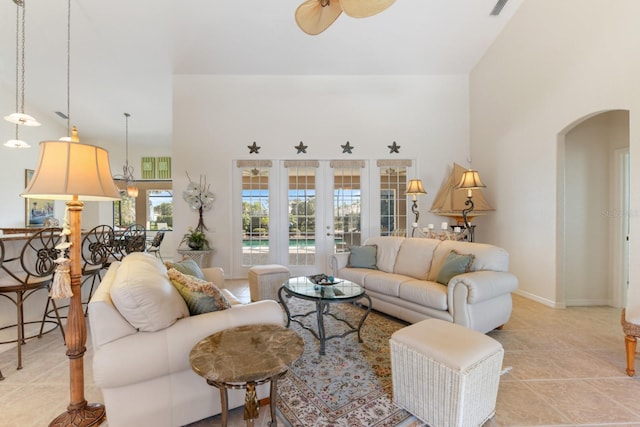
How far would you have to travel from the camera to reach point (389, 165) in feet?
18.3

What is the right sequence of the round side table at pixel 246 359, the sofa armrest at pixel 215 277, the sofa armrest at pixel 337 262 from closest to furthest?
the round side table at pixel 246 359 < the sofa armrest at pixel 215 277 < the sofa armrest at pixel 337 262

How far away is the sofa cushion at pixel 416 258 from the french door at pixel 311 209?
1781 millimetres

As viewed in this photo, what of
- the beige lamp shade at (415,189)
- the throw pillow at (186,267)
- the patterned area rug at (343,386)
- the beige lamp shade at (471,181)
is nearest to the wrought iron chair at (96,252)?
the throw pillow at (186,267)

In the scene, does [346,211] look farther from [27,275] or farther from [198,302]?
[27,275]

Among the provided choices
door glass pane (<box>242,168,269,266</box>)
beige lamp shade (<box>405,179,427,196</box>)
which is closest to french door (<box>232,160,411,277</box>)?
door glass pane (<box>242,168,269,266</box>)

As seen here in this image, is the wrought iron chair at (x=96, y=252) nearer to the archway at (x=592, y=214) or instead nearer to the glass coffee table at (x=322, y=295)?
the glass coffee table at (x=322, y=295)

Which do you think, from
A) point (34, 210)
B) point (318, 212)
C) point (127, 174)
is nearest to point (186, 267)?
point (318, 212)

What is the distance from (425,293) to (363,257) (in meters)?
1.17

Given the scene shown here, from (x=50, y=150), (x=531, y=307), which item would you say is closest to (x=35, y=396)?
(x=50, y=150)

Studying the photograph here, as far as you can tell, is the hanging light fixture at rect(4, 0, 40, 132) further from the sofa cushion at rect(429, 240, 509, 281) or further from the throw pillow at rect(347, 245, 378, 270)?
the sofa cushion at rect(429, 240, 509, 281)

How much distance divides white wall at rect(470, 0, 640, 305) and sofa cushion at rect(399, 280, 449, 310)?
5.78 feet

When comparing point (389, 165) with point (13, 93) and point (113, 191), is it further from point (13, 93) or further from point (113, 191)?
point (13, 93)

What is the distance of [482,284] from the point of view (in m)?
2.62

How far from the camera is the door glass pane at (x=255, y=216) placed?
18.1ft
